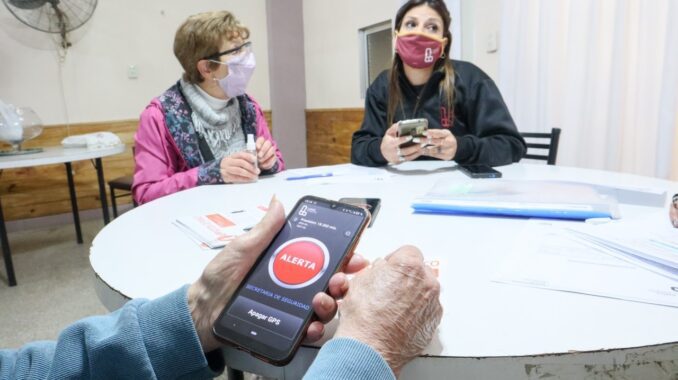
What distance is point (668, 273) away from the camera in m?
0.54

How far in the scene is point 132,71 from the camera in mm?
3555

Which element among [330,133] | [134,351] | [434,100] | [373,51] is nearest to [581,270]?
[134,351]

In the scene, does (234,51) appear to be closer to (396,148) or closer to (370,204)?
(396,148)

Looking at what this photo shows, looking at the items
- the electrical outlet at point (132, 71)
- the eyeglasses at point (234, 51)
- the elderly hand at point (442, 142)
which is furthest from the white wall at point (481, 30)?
the electrical outlet at point (132, 71)

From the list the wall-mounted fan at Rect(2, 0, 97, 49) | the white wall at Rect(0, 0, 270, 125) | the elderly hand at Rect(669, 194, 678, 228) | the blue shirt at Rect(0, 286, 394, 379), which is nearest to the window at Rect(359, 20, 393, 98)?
the white wall at Rect(0, 0, 270, 125)

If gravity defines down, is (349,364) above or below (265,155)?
below

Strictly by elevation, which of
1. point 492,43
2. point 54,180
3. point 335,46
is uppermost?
point 335,46

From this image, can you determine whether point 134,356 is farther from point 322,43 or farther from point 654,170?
point 322,43

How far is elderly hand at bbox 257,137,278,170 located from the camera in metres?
1.38


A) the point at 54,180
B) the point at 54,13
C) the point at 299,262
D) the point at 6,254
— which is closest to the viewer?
the point at 299,262

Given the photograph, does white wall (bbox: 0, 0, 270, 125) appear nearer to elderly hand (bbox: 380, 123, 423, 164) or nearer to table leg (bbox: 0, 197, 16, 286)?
table leg (bbox: 0, 197, 16, 286)

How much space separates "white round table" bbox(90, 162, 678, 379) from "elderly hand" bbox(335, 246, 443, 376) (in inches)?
0.8

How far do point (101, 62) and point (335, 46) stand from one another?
1909mm

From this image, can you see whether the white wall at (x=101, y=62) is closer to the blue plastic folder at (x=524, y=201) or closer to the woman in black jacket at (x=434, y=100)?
the woman in black jacket at (x=434, y=100)
